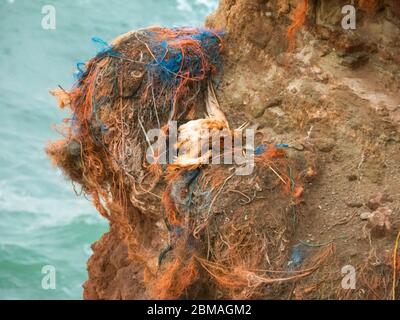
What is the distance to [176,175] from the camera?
17.2 feet

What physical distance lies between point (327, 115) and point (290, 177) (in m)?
0.69

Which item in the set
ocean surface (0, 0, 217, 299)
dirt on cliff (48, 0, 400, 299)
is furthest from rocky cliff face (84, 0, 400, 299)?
ocean surface (0, 0, 217, 299)

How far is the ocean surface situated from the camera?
54.5ft

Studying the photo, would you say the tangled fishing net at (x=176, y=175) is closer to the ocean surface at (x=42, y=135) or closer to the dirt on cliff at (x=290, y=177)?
the dirt on cliff at (x=290, y=177)

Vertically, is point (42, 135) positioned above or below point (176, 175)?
above

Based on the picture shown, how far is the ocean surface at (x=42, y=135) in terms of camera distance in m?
16.6

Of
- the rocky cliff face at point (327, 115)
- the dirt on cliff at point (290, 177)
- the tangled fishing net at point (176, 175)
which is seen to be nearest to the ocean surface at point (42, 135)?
the tangled fishing net at point (176, 175)

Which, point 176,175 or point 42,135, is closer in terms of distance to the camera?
point 176,175

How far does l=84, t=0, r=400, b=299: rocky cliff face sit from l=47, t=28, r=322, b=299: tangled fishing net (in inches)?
3.3

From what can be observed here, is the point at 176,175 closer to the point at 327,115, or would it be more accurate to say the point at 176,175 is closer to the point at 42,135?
the point at 327,115

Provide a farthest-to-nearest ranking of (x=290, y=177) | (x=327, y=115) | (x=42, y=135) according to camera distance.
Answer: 1. (x=42, y=135)
2. (x=327, y=115)
3. (x=290, y=177)

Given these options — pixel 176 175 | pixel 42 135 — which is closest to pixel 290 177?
pixel 176 175

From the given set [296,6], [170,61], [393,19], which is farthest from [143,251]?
[393,19]
